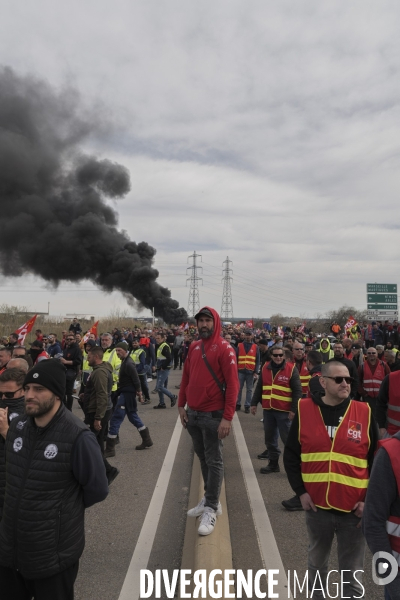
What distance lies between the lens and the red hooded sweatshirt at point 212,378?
14.5 ft

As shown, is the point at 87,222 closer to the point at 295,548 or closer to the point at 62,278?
the point at 62,278

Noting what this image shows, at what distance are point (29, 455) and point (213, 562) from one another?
73.7 inches

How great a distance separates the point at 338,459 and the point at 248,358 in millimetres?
7847

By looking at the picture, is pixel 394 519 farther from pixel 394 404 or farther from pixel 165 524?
pixel 394 404

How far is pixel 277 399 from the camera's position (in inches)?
251

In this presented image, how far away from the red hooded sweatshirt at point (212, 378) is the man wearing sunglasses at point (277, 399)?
6.71ft

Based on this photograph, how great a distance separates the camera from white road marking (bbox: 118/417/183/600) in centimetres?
348

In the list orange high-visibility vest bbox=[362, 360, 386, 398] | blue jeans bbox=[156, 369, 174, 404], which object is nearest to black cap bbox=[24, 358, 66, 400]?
orange high-visibility vest bbox=[362, 360, 386, 398]

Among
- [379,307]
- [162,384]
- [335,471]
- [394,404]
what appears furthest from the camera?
[379,307]

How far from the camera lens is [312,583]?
9.65 feet

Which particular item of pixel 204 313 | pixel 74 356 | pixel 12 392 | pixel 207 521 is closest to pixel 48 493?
pixel 12 392

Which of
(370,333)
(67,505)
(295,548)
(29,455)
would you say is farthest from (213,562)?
(370,333)

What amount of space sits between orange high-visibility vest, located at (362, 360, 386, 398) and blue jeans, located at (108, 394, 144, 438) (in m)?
3.67

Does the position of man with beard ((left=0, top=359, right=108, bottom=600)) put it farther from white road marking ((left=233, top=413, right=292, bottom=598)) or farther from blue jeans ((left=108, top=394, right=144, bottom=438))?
blue jeans ((left=108, top=394, right=144, bottom=438))
